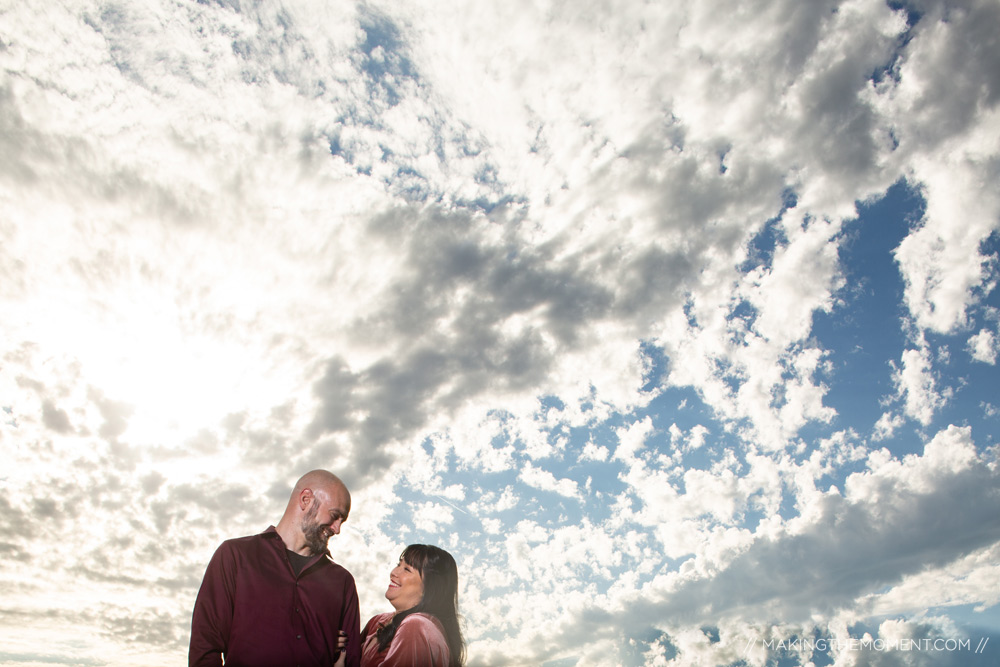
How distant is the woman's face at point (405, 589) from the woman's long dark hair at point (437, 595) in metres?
0.08

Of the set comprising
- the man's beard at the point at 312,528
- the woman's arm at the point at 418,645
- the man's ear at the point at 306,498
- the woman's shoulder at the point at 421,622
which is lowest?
the woman's arm at the point at 418,645

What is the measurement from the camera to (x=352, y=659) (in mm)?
9055

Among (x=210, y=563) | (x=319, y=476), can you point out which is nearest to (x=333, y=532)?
(x=319, y=476)

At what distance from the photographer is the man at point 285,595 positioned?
8000 mm

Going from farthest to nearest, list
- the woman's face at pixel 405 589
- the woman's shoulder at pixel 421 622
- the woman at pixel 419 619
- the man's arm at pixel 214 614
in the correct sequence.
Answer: the woman's face at pixel 405 589 → the woman's shoulder at pixel 421 622 → the woman at pixel 419 619 → the man's arm at pixel 214 614

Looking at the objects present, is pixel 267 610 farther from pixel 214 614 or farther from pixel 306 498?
pixel 306 498

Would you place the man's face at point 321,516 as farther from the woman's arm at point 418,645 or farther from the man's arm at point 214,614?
the woman's arm at point 418,645

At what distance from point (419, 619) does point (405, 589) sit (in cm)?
89

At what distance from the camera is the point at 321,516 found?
8789mm

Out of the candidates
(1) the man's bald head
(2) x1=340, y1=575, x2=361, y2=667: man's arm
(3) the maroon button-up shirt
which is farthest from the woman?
(1) the man's bald head

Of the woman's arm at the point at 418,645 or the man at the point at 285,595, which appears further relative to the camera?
the woman's arm at the point at 418,645

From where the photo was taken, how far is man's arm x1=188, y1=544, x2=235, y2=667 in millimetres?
7742

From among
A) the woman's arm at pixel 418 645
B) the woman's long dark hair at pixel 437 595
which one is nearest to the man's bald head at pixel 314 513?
the woman's arm at pixel 418 645

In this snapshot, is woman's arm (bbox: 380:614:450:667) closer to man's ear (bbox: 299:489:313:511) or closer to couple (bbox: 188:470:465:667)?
couple (bbox: 188:470:465:667)
